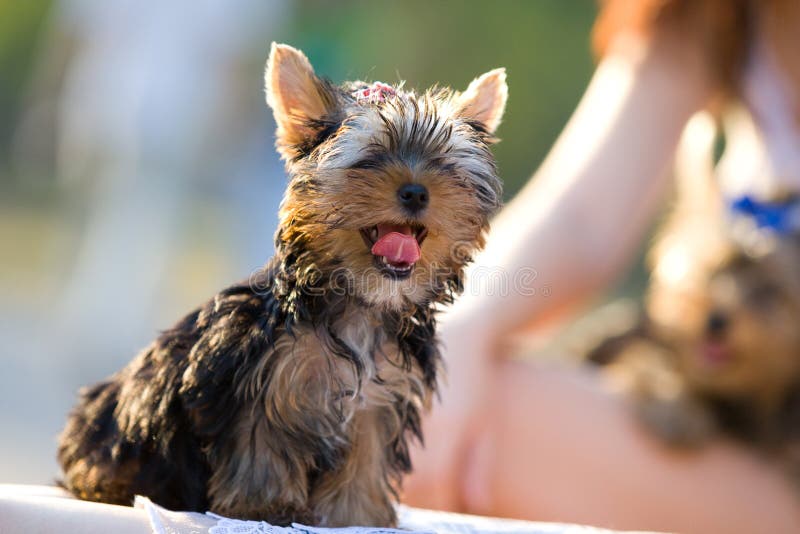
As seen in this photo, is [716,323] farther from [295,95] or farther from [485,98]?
[295,95]

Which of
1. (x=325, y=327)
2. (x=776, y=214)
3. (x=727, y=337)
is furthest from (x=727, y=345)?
(x=325, y=327)

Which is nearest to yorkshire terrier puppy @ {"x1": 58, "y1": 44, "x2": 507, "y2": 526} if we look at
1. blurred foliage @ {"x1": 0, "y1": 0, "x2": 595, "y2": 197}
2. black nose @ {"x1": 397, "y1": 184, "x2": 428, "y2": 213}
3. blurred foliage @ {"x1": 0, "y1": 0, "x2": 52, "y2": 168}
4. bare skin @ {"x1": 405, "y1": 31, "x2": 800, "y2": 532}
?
black nose @ {"x1": 397, "y1": 184, "x2": 428, "y2": 213}

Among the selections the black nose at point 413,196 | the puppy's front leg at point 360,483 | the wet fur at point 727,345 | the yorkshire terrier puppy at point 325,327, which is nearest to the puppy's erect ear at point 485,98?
the yorkshire terrier puppy at point 325,327

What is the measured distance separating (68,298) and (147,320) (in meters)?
0.74

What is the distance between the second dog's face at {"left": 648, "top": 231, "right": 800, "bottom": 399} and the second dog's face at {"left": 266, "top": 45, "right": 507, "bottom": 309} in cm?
184

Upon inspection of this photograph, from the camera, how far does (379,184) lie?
1551mm

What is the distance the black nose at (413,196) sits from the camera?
5.08 ft

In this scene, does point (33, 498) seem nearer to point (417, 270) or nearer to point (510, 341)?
point (417, 270)

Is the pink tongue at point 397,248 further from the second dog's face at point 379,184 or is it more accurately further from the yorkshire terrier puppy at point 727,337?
the yorkshire terrier puppy at point 727,337

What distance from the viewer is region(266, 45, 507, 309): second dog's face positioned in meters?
1.57

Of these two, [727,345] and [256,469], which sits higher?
[727,345]

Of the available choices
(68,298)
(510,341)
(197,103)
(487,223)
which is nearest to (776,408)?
(510,341)

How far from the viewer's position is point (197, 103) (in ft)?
20.5

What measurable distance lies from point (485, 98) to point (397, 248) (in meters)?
0.36
